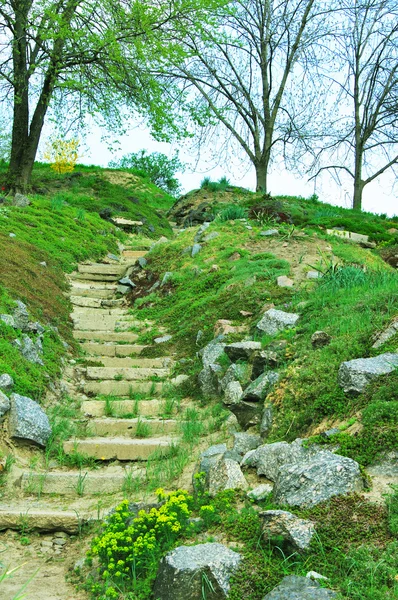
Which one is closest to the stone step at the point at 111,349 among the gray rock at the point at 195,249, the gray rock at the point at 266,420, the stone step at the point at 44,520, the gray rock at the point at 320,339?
the gray rock at the point at 195,249

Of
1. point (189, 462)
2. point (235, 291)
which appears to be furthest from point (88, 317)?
point (189, 462)

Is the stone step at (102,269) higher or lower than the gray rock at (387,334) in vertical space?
lower

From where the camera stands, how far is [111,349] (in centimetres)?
842

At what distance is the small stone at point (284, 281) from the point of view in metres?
8.23

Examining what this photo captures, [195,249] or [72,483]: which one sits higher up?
[195,249]

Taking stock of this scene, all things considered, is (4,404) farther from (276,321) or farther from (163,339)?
(163,339)

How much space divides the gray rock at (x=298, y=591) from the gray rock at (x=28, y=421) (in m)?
3.10

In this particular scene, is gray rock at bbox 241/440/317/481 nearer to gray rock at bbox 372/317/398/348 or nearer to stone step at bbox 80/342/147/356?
gray rock at bbox 372/317/398/348

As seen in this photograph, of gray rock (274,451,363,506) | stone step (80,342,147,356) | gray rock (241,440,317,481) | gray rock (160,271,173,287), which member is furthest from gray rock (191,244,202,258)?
gray rock (274,451,363,506)

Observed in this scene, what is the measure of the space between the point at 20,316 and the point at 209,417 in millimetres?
2652

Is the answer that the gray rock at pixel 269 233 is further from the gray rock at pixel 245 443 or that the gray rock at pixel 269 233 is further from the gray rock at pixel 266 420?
the gray rock at pixel 245 443

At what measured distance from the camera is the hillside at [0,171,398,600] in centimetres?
336

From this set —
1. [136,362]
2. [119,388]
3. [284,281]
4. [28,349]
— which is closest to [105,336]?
[136,362]

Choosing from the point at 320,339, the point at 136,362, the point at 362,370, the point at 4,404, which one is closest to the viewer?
the point at 362,370
